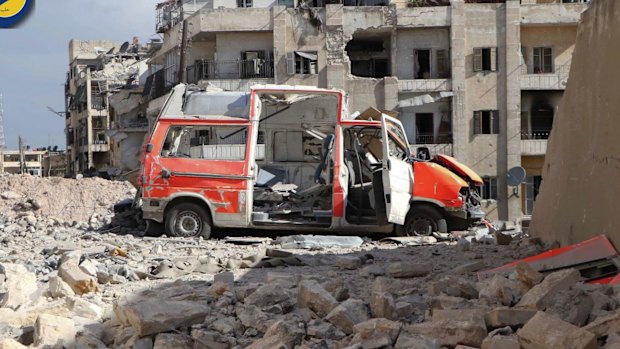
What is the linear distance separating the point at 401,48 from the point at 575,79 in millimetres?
22644

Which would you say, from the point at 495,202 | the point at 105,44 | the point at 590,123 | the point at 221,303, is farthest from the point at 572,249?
the point at 105,44

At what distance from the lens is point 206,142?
12531mm

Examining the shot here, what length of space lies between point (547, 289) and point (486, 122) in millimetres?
25944

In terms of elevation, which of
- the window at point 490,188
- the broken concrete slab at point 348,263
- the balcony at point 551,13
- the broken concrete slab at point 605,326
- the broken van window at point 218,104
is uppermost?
the balcony at point 551,13

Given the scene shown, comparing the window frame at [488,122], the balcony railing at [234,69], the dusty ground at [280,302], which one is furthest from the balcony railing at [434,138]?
the dusty ground at [280,302]

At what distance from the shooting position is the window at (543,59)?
30.2 m

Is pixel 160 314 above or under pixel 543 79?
under

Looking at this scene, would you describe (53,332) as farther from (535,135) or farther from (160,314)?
(535,135)

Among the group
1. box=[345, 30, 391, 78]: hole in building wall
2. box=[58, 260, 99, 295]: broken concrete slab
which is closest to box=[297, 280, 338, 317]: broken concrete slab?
box=[58, 260, 99, 295]: broken concrete slab

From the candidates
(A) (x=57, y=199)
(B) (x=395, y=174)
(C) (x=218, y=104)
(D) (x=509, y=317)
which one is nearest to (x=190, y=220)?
(C) (x=218, y=104)

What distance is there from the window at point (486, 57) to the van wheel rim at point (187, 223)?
19.8 meters

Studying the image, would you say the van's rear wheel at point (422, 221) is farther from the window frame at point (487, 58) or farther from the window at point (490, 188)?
the window frame at point (487, 58)

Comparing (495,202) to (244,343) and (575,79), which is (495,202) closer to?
(575,79)

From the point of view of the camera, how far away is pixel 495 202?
29.7m
